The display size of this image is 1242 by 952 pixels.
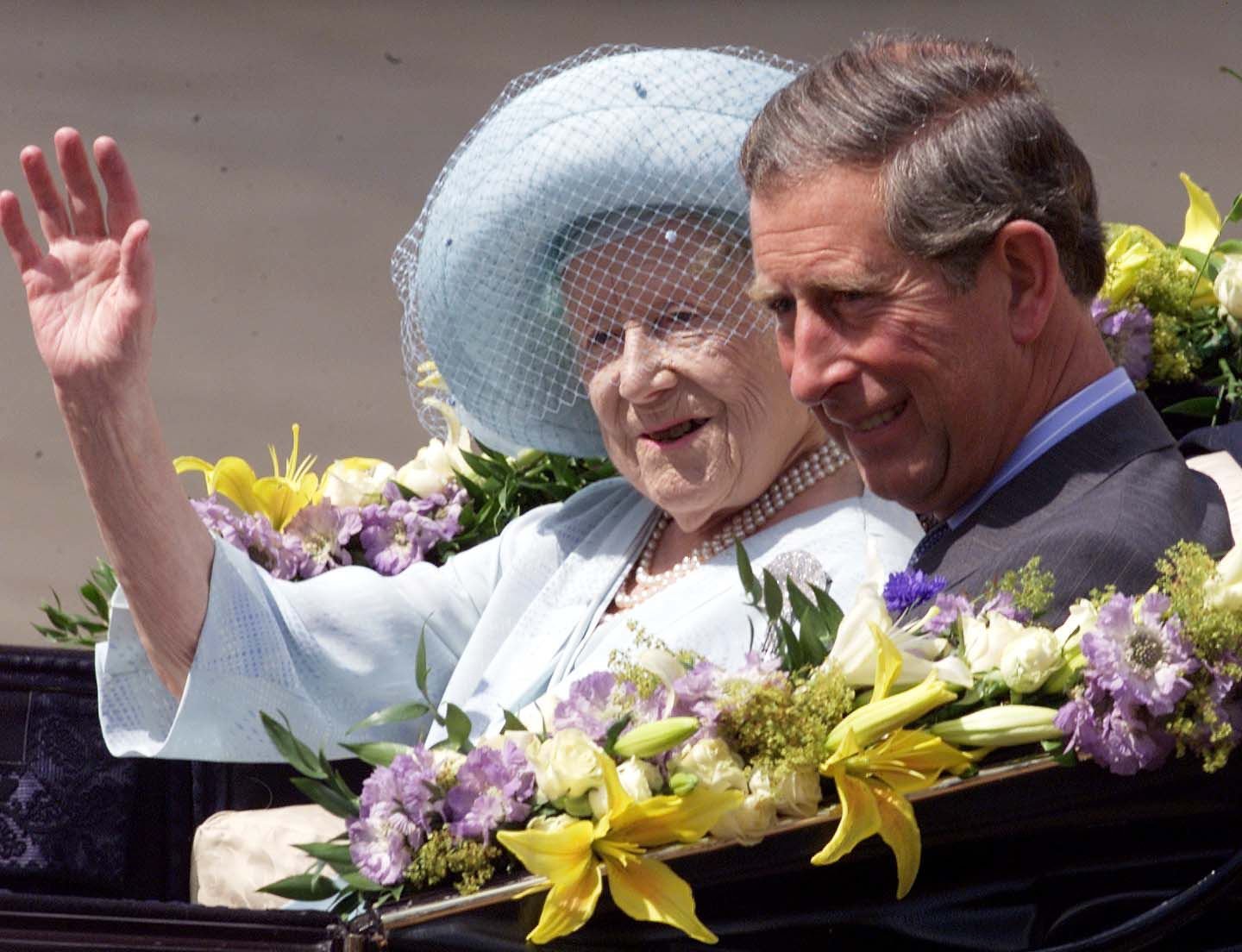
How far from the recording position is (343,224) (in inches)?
235

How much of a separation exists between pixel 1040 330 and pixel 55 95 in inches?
199

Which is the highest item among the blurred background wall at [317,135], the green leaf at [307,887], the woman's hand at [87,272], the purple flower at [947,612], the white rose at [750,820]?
the blurred background wall at [317,135]

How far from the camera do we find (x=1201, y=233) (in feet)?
8.34

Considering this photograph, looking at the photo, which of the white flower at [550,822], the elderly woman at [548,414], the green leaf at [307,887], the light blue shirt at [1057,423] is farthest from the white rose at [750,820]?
the elderly woman at [548,414]

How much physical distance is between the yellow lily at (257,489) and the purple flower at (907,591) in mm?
1282

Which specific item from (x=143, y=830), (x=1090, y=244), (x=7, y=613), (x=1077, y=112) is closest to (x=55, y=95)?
(x=7, y=613)

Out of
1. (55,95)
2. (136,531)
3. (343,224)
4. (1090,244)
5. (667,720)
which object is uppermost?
(55,95)

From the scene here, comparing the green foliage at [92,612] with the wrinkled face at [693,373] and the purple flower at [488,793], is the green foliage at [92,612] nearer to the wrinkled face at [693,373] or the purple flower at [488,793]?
the wrinkled face at [693,373]

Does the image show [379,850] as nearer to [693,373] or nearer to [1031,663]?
[1031,663]

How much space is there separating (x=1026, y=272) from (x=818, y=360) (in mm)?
206

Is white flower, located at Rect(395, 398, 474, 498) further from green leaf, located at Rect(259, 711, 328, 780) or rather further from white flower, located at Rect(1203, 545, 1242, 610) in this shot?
white flower, located at Rect(1203, 545, 1242, 610)

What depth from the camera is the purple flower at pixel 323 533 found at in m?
2.66

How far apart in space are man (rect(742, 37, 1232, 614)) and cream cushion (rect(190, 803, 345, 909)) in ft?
2.68

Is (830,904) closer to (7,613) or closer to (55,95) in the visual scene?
(7,613)
